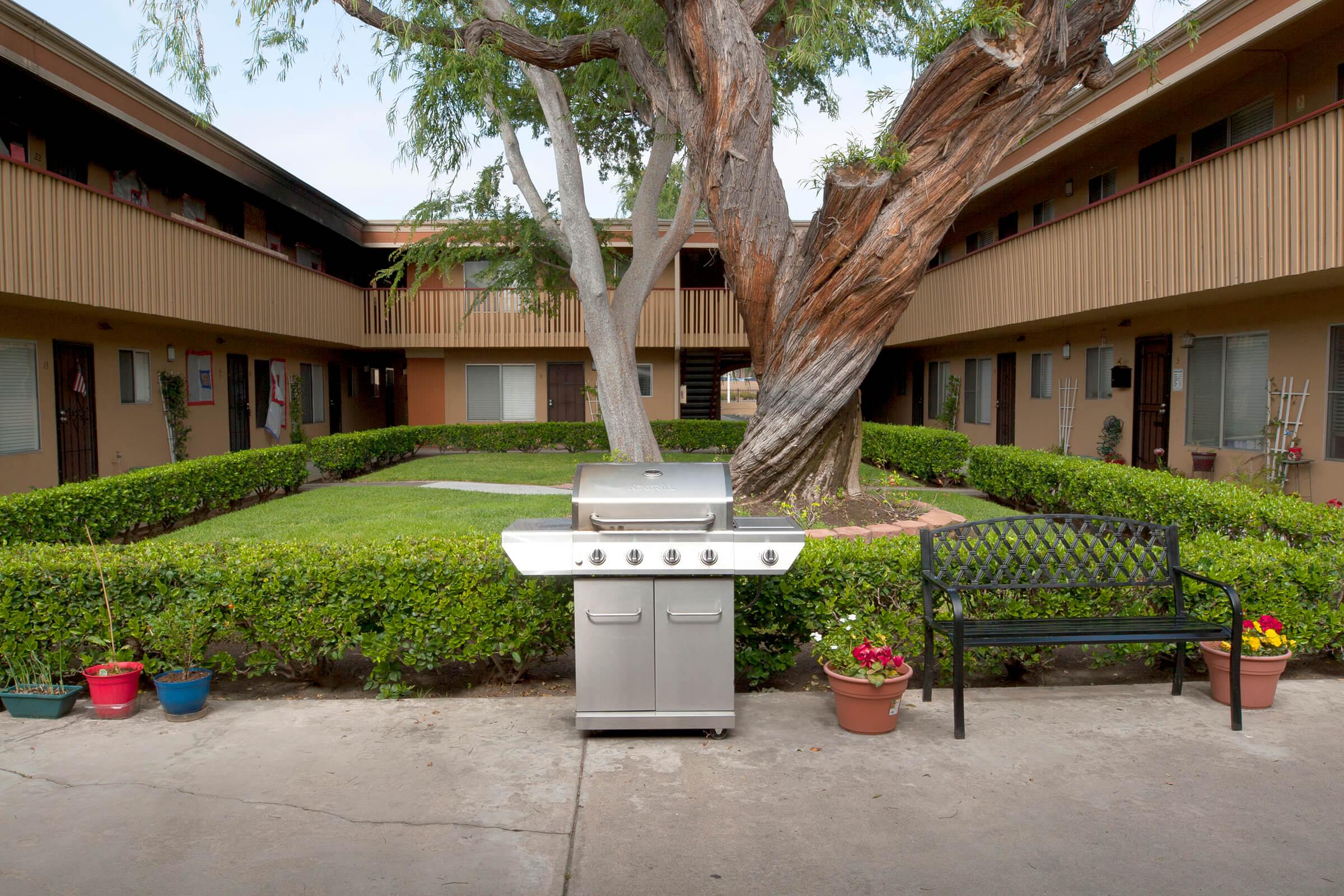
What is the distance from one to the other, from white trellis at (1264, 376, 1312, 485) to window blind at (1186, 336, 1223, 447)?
3.75 feet

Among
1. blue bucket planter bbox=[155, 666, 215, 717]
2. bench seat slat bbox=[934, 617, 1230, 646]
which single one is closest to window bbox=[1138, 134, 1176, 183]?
bench seat slat bbox=[934, 617, 1230, 646]

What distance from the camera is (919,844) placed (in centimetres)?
327

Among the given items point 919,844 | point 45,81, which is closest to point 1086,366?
point 919,844

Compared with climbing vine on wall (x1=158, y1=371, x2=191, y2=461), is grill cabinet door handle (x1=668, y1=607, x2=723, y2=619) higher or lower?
lower

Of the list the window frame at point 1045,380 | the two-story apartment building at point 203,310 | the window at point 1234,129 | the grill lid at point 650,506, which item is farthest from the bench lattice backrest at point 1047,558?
the window frame at point 1045,380

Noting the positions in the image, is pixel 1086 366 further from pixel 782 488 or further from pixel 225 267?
pixel 225 267

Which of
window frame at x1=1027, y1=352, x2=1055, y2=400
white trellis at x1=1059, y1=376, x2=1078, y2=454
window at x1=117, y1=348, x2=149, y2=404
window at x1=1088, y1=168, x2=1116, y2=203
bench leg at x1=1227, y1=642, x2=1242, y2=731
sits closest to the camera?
bench leg at x1=1227, y1=642, x2=1242, y2=731

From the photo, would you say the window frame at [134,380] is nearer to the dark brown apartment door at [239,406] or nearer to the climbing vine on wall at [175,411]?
the climbing vine on wall at [175,411]

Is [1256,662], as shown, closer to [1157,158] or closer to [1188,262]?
[1188,262]

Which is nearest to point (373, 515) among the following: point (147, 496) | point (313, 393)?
point (147, 496)

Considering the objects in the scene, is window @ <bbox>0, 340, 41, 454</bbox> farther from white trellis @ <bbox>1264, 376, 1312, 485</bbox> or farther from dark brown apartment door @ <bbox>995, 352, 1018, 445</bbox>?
dark brown apartment door @ <bbox>995, 352, 1018, 445</bbox>

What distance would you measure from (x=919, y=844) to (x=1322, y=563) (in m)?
3.30

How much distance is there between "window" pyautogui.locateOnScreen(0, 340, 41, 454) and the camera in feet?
39.5

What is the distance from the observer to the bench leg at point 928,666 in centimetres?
477
